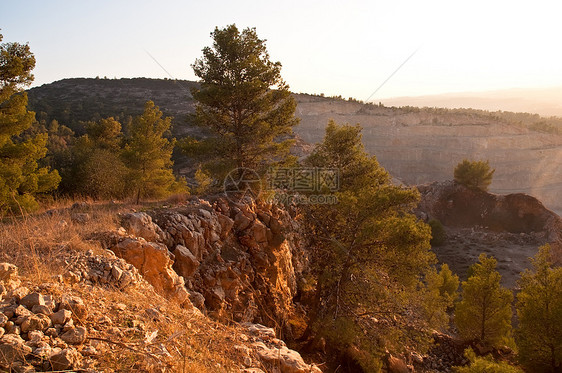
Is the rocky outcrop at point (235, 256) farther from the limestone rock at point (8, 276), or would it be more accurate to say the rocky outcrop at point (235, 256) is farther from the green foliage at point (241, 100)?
the limestone rock at point (8, 276)

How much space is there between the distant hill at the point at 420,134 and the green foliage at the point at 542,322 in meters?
35.1

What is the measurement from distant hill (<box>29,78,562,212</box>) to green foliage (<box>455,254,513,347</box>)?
3316 centimetres

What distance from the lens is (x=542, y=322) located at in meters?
13.8

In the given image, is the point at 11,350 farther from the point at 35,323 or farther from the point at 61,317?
the point at 61,317

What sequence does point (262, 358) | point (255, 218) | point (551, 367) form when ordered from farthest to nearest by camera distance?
point (551, 367) → point (255, 218) → point (262, 358)

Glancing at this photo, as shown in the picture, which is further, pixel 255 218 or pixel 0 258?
pixel 255 218

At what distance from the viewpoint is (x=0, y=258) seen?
5773 mm

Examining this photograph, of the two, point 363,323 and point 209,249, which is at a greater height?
point 209,249

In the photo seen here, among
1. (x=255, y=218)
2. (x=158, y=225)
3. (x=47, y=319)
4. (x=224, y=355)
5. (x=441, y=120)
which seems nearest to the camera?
(x=47, y=319)

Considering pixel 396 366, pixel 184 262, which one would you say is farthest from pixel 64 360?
pixel 396 366

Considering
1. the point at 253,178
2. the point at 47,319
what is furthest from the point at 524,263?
the point at 47,319

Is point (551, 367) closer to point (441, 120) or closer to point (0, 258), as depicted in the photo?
point (0, 258)

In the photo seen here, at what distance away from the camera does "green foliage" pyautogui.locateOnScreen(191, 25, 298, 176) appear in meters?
13.6

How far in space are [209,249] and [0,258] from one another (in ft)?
18.8
